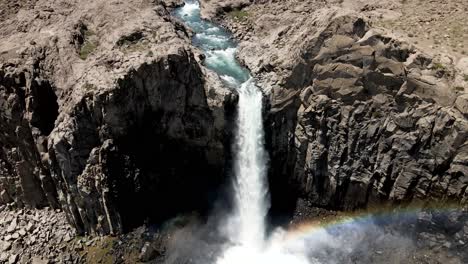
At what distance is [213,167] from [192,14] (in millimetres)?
21492

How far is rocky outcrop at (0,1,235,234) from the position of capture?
32.3m

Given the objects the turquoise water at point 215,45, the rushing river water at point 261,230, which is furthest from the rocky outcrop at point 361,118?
the turquoise water at point 215,45

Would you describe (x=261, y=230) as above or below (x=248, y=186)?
below

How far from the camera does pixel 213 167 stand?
37.6 metres

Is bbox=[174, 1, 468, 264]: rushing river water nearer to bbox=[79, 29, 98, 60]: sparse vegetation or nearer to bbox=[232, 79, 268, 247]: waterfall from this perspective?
bbox=[232, 79, 268, 247]: waterfall

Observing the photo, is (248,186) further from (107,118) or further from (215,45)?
(215,45)

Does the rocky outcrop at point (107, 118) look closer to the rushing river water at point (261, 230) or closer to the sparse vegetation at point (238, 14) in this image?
the rushing river water at point (261, 230)

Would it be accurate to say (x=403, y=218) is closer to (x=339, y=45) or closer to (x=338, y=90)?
(x=338, y=90)

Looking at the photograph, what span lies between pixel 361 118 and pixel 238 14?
22568mm

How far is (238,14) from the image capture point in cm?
5025

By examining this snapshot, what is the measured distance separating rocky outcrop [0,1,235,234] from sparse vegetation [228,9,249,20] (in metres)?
13.2

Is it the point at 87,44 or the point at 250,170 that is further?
the point at 250,170

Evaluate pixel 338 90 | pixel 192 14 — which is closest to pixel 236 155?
pixel 338 90

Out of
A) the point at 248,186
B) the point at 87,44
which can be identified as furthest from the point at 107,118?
the point at 248,186
